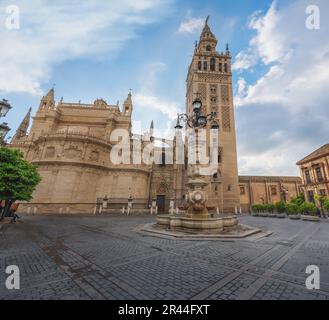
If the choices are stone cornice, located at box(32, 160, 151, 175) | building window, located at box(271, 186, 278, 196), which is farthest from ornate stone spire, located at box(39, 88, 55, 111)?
building window, located at box(271, 186, 278, 196)

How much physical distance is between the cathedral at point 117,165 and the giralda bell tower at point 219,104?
162 mm

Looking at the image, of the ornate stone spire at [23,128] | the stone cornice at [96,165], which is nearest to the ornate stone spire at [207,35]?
the stone cornice at [96,165]

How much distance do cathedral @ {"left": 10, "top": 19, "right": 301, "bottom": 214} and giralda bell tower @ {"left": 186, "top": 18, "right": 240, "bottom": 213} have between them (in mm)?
162

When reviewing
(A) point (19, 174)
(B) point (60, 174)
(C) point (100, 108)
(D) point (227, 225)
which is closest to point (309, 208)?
(D) point (227, 225)

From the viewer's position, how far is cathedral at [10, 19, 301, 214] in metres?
23.9

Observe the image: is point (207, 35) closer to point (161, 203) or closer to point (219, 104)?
point (219, 104)

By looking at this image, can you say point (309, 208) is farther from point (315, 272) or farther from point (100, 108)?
point (100, 108)

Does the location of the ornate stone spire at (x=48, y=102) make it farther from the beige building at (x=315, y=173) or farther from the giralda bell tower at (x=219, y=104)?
the beige building at (x=315, y=173)

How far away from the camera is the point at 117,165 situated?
28469mm

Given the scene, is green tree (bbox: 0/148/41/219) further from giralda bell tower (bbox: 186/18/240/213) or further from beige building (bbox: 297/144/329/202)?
beige building (bbox: 297/144/329/202)

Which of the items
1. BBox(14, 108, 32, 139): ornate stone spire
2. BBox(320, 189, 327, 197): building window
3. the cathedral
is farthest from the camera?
→ BBox(14, 108, 32, 139): ornate stone spire

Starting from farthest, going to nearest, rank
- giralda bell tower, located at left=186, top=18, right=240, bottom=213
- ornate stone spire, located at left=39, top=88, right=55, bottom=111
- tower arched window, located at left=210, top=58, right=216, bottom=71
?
tower arched window, located at left=210, top=58, right=216, bottom=71
ornate stone spire, located at left=39, top=88, right=55, bottom=111
giralda bell tower, located at left=186, top=18, right=240, bottom=213

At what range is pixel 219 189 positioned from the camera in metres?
28.5
